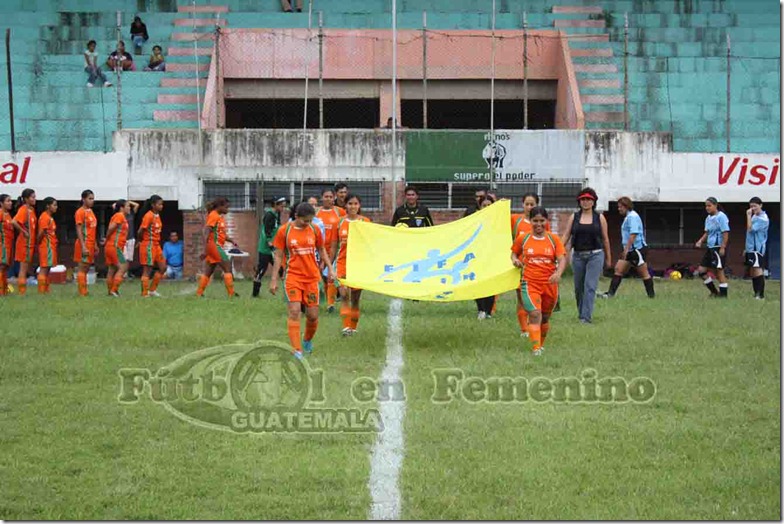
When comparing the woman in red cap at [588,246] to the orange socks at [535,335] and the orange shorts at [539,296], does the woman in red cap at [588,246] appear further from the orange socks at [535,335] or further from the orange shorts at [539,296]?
the orange socks at [535,335]

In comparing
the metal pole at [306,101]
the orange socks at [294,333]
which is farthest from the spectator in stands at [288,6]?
the orange socks at [294,333]

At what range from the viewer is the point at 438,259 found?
16297 mm

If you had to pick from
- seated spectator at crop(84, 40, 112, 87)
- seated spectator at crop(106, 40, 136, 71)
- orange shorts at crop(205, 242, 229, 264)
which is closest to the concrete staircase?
seated spectator at crop(106, 40, 136, 71)

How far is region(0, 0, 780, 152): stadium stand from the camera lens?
1275 inches

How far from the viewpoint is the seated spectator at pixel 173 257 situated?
97.2ft

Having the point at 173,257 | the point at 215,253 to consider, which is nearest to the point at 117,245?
the point at 215,253

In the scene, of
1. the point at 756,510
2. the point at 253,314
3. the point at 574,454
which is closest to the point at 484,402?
the point at 574,454

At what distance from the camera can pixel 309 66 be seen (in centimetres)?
3356

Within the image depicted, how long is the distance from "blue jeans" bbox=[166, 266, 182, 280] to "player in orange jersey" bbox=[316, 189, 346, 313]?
10.3 metres

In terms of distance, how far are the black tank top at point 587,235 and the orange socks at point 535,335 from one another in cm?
348

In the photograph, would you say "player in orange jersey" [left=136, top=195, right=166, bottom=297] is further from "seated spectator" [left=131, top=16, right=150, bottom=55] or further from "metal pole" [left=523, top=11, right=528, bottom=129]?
"seated spectator" [left=131, top=16, right=150, bottom=55]

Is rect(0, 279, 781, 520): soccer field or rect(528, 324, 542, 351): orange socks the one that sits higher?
rect(528, 324, 542, 351): orange socks

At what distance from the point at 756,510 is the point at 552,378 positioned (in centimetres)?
474

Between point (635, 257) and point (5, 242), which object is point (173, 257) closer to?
point (5, 242)
